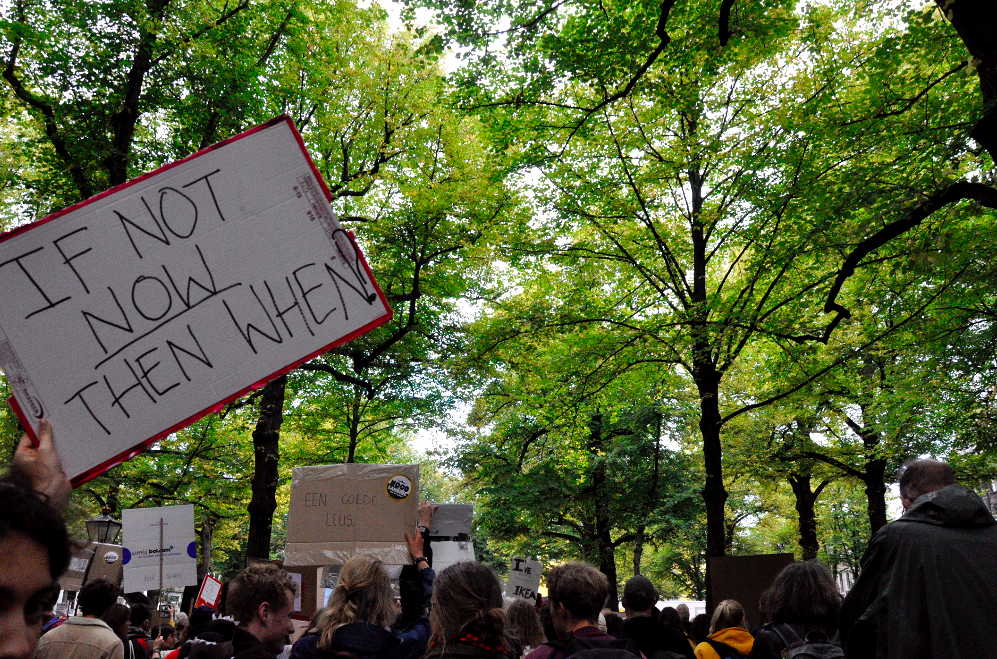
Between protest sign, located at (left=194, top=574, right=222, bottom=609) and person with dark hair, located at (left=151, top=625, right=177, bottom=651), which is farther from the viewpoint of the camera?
protest sign, located at (left=194, top=574, right=222, bottom=609)

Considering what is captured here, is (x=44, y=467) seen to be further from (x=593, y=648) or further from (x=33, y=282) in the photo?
(x=593, y=648)

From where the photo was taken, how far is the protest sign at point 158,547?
34.2 ft

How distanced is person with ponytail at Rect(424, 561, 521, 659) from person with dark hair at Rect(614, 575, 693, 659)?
5.93 feet

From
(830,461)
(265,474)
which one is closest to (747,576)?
(265,474)

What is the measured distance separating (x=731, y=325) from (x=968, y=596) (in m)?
8.75

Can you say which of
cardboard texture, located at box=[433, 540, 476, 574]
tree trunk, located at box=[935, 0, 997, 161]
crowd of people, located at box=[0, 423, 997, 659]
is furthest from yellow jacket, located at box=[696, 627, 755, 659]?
tree trunk, located at box=[935, 0, 997, 161]

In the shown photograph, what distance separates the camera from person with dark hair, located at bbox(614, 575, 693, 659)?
4906 mm

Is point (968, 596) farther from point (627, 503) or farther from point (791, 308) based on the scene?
point (627, 503)

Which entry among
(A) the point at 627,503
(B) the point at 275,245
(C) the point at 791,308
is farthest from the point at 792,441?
(B) the point at 275,245

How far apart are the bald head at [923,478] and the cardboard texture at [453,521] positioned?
395cm

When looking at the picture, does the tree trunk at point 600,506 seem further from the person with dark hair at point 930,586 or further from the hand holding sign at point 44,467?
the hand holding sign at point 44,467

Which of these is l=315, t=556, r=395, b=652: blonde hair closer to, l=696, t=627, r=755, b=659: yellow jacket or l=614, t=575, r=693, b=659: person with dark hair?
l=614, t=575, r=693, b=659: person with dark hair

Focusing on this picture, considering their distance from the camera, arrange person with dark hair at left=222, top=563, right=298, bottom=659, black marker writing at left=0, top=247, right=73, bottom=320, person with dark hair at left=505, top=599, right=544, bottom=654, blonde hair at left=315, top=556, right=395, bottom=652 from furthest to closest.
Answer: person with dark hair at left=505, top=599, right=544, bottom=654
person with dark hair at left=222, top=563, right=298, bottom=659
blonde hair at left=315, top=556, right=395, bottom=652
black marker writing at left=0, top=247, right=73, bottom=320

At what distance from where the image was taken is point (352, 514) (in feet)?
23.0
